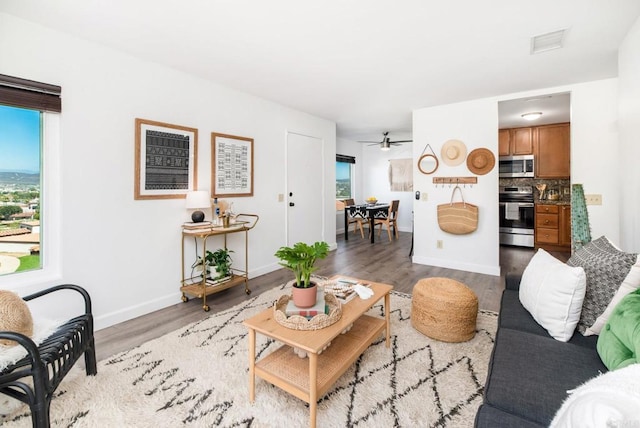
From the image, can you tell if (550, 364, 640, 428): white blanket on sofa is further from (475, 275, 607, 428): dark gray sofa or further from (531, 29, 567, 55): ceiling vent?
(531, 29, 567, 55): ceiling vent

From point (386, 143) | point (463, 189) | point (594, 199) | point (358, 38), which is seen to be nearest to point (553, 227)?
point (594, 199)

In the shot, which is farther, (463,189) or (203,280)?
(463,189)

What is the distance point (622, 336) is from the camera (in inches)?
44.8

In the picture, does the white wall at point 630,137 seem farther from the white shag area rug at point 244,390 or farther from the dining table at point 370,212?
the dining table at point 370,212

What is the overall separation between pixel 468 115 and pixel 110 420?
183 inches

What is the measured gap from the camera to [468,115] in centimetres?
408

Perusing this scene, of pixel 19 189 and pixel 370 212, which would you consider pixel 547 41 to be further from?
pixel 19 189

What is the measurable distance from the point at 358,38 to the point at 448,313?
2.20 metres

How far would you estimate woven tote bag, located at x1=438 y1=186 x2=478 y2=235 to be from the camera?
4051mm

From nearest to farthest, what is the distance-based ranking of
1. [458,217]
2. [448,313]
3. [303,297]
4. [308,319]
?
1. [308,319]
2. [303,297]
3. [448,313]
4. [458,217]

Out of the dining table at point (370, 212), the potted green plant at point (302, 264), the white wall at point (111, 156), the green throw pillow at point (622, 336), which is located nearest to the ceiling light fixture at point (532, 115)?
the dining table at point (370, 212)

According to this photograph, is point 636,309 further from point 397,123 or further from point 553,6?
point 397,123

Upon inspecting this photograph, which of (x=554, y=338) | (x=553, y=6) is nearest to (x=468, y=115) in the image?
(x=553, y=6)

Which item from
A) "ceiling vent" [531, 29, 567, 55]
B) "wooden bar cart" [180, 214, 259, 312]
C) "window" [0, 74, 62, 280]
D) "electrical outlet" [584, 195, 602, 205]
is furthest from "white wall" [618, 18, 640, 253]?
"window" [0, 74, 62, 280]
